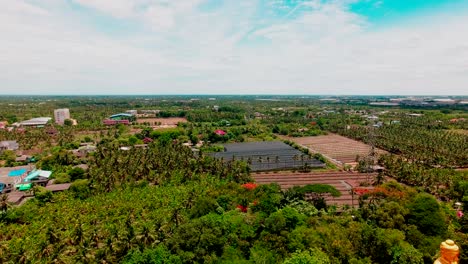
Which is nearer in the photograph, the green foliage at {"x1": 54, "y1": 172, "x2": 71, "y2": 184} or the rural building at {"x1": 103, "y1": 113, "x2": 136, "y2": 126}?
the green foliage at {"x1": 54, "y1": 172, "x2": 71, "y2": 184}

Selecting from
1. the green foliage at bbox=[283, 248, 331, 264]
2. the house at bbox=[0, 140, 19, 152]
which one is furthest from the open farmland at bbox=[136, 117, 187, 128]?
the green foliage at bbox=[283, 248, 331, 264]

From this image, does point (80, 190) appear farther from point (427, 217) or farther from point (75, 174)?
point (427, 217)

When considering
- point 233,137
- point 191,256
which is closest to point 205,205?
point 191,256

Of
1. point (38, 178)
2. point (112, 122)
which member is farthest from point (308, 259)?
point (112, 122)

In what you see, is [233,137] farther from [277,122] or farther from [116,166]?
[116,166]

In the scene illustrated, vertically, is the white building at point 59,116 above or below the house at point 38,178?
above

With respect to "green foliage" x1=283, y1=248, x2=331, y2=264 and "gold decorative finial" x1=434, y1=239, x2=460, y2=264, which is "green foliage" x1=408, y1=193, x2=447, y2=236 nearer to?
"green foliage" x1=283, y1=248, x2=331, y2=264

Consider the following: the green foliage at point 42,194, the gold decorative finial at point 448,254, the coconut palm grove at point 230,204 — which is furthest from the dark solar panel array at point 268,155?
the gold decorative finial at point 448,254

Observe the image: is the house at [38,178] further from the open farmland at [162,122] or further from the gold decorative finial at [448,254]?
the open farmland at [162,122]
